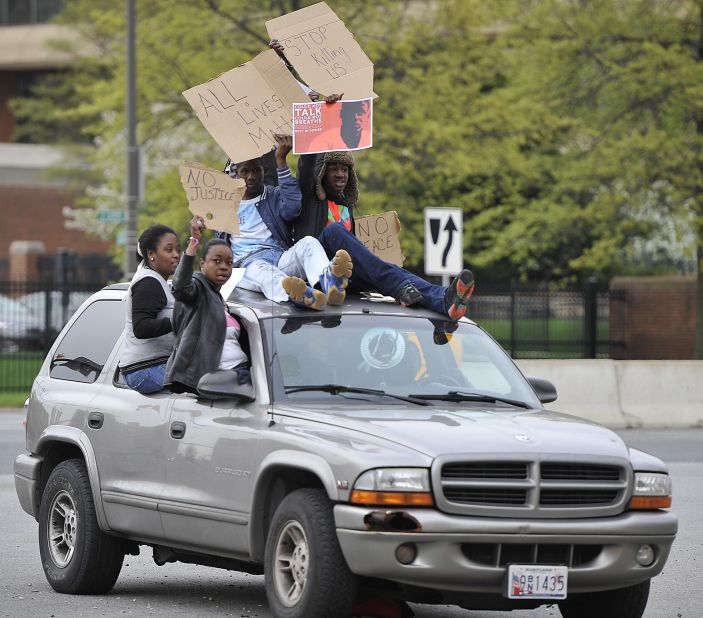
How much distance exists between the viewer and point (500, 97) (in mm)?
A: 30688

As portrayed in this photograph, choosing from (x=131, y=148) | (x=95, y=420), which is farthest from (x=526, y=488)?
(x=131, y=148)

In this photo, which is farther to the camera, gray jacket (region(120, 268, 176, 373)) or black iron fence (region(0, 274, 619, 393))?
black iron fence (region(0, 274, 619, 393))

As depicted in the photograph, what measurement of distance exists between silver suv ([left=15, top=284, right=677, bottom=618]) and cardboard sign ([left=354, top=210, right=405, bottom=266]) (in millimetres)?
1443

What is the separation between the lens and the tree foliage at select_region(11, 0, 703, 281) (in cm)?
2880

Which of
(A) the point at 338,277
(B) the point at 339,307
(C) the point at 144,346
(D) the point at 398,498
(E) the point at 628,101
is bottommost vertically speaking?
(D) the point at 398,498

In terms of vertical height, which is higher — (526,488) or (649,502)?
→ (526,488)

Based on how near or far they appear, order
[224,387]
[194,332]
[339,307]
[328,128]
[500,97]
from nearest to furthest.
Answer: [224,387] < [194,332] < [339,307] < [328,128] < [500,97]

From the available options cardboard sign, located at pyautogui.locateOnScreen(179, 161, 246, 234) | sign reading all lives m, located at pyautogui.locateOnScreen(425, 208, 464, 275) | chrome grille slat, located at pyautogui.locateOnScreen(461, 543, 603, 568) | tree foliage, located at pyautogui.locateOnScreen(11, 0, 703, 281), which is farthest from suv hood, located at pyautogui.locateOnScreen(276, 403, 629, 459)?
tree foliage, located at pyautogui.locateOnScreen(11, 0, 703, 281)

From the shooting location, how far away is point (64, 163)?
2189 inches

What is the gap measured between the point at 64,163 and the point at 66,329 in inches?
1852

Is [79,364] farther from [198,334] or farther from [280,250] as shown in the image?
[198,334]

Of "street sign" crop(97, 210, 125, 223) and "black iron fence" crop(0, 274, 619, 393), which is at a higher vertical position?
"street sign" crop(97, 210, 125, 223)

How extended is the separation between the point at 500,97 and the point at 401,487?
24.8 m

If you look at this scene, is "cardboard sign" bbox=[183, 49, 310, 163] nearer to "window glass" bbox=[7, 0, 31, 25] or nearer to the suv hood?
the suv hood
